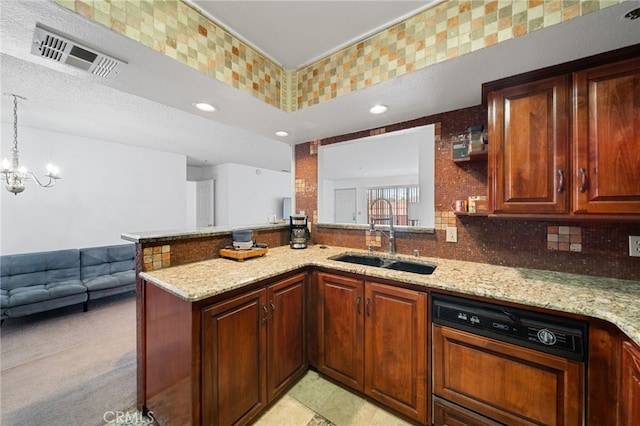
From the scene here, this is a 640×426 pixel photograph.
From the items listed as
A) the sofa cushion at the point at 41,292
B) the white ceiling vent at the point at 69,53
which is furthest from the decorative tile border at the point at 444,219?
the sofa cushion at the point at 41,292

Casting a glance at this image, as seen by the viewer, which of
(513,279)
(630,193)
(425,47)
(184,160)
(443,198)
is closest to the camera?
(630,193)

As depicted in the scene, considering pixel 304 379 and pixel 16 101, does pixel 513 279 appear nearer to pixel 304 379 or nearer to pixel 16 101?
pixel 304 379

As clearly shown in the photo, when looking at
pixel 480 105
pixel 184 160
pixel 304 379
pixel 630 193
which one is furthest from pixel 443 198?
pixel 184 160

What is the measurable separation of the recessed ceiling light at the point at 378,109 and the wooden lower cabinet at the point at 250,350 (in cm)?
138

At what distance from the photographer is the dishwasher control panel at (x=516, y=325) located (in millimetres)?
1067

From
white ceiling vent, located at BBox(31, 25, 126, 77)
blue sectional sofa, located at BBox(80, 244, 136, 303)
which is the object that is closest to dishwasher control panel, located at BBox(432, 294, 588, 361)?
white ceiling vent, located at BBox(31, 25, 126, 77)

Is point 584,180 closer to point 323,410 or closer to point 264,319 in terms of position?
point 264,319

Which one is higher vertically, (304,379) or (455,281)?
(455,281)

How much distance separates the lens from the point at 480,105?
71.6 inches

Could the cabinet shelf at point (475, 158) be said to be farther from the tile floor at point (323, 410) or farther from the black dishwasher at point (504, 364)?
the tile floor at point (323, 410)

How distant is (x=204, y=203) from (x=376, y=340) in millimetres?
6181

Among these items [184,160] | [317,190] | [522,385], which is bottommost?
[522,385]

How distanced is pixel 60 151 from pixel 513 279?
5.54 metres

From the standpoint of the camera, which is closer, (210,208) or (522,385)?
(522,385)
